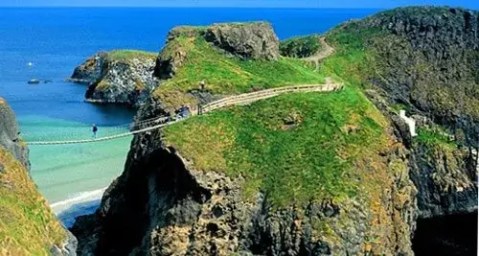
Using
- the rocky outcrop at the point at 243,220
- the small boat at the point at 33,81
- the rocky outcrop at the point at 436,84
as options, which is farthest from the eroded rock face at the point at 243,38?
the small boat at the point at 33,81

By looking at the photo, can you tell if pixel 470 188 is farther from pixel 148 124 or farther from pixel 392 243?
pixel 148 124

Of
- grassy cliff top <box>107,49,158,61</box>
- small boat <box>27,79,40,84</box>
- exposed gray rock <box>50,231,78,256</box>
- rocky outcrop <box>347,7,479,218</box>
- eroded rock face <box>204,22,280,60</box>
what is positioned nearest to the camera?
exposed gray rock <box>50,231,78,256</box>

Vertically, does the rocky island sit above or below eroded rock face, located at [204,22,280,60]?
below

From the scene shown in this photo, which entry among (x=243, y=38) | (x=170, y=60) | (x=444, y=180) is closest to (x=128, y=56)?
(x=243, y=38)

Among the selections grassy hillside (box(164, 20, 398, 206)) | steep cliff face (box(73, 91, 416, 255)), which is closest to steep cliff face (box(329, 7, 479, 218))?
grassy hillside (box(164, 20, 398, 206))

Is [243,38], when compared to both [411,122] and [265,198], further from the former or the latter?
[411,122]

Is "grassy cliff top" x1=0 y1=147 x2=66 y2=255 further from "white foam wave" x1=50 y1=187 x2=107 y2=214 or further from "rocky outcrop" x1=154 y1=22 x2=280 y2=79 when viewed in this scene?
"white foam wave" x1=50 y1=187 x2=107 y2=214

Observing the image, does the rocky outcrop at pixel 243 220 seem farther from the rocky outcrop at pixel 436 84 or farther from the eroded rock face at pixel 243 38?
the rocky outcrop at pixel 436 84

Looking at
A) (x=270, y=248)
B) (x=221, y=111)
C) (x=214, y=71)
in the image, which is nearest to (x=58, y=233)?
(x=270, y=248)
